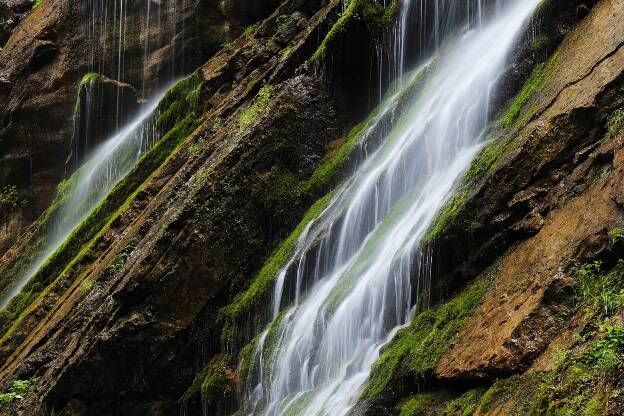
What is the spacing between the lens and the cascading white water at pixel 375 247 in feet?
27.9

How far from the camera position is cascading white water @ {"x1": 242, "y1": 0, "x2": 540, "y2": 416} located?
8516 mm

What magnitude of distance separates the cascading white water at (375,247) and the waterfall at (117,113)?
9690 millimetres

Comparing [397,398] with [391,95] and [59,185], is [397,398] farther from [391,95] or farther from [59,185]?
[59,185]

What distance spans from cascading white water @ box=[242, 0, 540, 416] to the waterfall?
9690 mm

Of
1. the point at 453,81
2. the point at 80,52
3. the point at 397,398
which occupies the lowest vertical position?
the point at 397,398

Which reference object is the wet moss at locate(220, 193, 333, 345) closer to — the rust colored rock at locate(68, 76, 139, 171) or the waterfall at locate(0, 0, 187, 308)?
the waterfall at locate(0, 0, 187, 308)

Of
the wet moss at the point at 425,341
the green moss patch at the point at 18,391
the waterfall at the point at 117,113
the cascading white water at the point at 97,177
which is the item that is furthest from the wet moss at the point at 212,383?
the waterfall at the point at 117,113

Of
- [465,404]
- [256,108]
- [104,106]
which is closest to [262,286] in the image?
[256,108]

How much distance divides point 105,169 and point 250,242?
975 cm

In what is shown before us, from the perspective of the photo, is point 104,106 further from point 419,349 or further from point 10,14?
point 419,349

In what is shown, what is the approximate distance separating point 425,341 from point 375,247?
92.1 inches

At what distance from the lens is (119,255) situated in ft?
42.7

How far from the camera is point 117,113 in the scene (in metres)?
22.1

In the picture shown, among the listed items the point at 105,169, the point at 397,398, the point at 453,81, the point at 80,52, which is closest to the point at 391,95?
the point at 453,81
